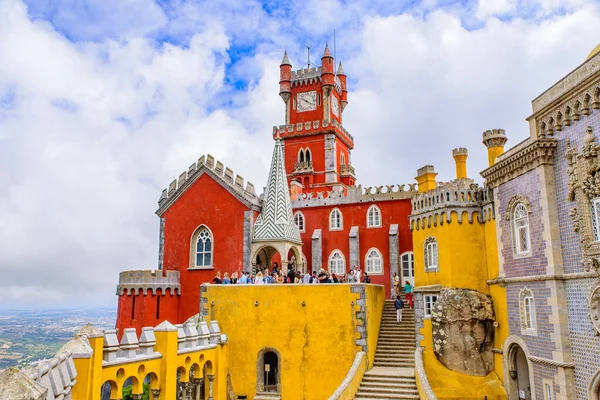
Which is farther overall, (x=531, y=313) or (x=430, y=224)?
(x=430, y=224)

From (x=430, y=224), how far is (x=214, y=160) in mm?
12307

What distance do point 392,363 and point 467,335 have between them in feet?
10.8

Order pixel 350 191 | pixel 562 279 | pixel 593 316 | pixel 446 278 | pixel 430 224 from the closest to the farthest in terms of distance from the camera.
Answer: pixel 593 316, pixel 562 279, pixel 446 278, pixel 430 224, pixel 350 191

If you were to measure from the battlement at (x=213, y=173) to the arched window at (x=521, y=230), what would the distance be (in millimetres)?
13362

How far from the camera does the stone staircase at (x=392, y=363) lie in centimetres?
1888

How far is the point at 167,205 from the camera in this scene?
29.4 m

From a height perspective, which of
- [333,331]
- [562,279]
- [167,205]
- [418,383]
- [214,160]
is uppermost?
[214,160]

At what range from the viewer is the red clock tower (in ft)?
136

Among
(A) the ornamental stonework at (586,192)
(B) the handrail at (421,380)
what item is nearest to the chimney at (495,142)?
(A) the ornamental stonework at (586,192)

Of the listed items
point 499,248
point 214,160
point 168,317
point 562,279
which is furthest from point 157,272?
point 562,279

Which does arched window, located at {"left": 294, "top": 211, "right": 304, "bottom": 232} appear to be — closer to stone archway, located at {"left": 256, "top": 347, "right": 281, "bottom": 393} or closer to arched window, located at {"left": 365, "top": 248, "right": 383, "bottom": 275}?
arched window, located at {"left": 365, "top": 248, "right": 383, "bottom": 275}

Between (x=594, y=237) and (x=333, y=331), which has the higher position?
(x=594, y=237)

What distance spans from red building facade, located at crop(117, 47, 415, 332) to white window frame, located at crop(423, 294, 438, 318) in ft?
23.2

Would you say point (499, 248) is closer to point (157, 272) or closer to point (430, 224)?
point (430, 224)
